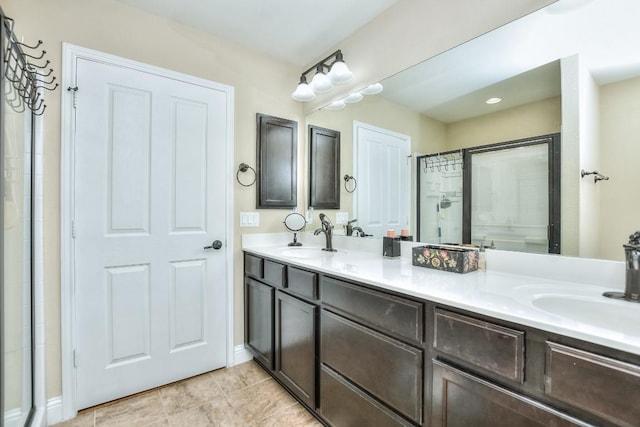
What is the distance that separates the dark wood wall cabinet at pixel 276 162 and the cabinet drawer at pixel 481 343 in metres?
1.69

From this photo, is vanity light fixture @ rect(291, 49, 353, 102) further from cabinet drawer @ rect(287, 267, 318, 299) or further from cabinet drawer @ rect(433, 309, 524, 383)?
cabinet drawer @ rect(433, 309, 524, 383)

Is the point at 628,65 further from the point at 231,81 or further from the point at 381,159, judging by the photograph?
the point at 231,81

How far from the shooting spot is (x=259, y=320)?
205cm

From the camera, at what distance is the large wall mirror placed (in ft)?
3.54

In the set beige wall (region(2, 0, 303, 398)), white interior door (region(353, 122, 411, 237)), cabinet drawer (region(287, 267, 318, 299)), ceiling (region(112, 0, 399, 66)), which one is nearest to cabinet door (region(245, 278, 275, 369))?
beige wall (region(2, 0, 303, 398))

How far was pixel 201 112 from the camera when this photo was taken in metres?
2.08

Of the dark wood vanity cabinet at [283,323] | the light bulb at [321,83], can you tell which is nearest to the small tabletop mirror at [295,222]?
the dark wood vanity cabinet at [283,323]

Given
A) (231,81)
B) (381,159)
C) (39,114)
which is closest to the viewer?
(39,114)

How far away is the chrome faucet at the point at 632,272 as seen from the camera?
37.5 inches

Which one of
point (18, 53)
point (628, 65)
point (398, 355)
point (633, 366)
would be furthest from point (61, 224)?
point (628, 65)

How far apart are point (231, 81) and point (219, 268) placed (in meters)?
1.41

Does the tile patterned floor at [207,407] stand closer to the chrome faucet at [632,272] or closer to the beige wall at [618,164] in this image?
the chrome faucet at [632,272]

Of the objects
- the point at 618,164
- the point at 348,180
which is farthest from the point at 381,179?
the point at 618,164

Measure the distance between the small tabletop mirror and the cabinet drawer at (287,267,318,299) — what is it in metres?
0.78
